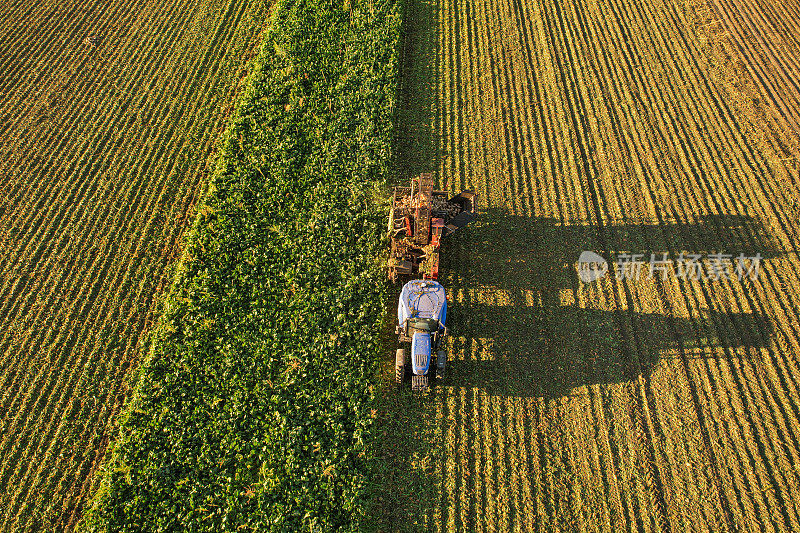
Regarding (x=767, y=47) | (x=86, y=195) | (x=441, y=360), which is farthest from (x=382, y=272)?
(x=767, y=47)

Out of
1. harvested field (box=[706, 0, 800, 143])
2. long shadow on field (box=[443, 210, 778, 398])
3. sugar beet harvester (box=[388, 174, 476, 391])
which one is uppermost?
harvested field (box=[706, 0, 800, 143])

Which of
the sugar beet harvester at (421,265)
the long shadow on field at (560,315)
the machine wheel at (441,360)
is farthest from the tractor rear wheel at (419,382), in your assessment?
the long shadow on field at (560,315)

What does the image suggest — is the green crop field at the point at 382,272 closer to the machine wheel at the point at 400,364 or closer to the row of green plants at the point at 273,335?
the row of green plants at the point at 273,335


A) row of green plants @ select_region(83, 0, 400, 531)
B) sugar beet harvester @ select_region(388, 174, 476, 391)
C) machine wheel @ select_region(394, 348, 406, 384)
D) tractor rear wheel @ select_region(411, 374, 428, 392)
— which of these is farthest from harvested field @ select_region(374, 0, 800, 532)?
row of green plants @ select_region(83, 0, 400, 531)

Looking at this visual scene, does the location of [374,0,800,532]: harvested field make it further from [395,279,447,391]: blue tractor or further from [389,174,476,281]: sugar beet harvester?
[389,174,476,281]: sugar beet harvester

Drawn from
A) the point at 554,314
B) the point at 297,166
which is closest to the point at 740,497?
the point at 554,314

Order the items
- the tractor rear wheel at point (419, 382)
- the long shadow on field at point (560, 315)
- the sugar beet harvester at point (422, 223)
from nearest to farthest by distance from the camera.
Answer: the tractor rear wheel at point (419, 382) → the long shadow on field at point (560, 315) → the sugar beet harvester at point (422, 223)
